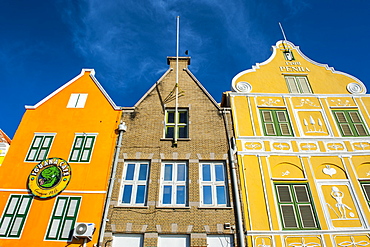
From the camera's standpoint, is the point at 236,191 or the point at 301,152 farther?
the point at 301,152

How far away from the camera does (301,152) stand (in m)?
14.1

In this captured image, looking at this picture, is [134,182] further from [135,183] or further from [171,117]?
[171,117]

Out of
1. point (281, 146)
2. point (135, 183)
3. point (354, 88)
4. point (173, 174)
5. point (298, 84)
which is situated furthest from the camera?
point (298, 84)

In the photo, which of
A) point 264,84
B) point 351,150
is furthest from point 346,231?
point 264,84

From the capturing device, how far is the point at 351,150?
46.8 feet

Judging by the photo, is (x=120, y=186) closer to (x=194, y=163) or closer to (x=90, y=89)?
(x=194, y=163)

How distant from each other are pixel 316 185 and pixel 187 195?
6188mm

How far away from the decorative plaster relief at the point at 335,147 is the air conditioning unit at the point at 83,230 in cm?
1215

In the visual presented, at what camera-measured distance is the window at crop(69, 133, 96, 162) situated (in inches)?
544

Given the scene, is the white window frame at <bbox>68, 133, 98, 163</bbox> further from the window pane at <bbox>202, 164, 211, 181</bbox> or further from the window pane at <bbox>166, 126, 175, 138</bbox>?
the window pane at <bbox>202, 164, 211, 181</bbox>

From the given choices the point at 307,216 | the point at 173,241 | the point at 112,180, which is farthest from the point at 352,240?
the point at 112,180

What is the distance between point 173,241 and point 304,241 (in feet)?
18.1

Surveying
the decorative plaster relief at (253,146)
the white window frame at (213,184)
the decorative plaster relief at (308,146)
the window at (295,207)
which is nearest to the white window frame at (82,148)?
the white window frame at (213,184)

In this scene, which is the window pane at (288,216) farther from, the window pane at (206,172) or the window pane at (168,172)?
the window pane at (168,172)
